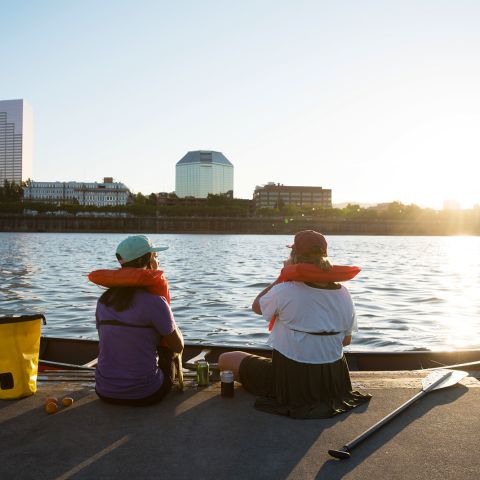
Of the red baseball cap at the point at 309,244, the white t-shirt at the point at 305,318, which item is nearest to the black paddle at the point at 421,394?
the white t-shirt at the point at 305,318

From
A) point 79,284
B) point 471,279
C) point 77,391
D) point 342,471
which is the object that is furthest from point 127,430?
point 471,279

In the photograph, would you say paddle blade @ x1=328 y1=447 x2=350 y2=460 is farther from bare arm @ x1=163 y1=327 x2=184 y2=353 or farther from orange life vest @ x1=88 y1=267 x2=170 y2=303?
orange life vest @ x1=88 y1=267 x2=170 y2=303

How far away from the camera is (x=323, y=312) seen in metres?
5.34

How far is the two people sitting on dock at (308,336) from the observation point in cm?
527

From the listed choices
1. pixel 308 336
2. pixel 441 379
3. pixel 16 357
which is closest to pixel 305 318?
pixel 308 336

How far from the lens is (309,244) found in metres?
5.33

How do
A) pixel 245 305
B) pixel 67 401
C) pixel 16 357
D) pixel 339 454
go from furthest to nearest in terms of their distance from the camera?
pixel 245 305 < pixel 16 357 < pixel 67 401 < pixel 339 454

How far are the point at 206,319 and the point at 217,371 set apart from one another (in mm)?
11833

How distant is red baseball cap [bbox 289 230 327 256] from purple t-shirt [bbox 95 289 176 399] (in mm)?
1323

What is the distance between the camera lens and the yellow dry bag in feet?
18.3

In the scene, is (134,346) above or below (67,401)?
above

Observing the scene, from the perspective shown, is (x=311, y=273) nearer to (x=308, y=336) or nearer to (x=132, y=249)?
(x=308, y=336)

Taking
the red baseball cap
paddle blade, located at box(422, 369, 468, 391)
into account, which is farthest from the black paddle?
the red baseball cap

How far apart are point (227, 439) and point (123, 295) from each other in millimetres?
1576
